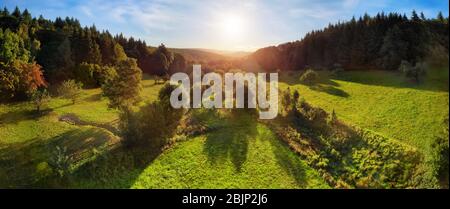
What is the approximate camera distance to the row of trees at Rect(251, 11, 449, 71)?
42.7ft

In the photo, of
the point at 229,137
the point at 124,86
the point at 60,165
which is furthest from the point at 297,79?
the point at 60,165

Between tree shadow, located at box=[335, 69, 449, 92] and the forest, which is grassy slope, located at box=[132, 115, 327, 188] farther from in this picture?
tree shadow, located at box=[335, 69, 449, 92]

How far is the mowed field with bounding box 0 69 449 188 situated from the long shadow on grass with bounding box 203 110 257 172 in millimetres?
50

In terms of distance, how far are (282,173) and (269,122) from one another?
28.4ft

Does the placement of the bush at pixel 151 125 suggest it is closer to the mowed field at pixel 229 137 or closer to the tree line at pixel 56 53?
the mowed field at pixel 229 137

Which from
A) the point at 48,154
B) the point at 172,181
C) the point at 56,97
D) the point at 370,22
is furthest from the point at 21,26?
the point at 370,22

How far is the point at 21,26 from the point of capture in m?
29.6

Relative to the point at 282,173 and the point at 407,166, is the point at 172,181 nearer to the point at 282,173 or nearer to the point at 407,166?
the point at 282,173

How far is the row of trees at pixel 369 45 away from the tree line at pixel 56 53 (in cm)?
1117

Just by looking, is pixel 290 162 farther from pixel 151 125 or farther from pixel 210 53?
pixel 151 125

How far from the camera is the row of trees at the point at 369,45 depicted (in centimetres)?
1301

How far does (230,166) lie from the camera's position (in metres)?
15.9

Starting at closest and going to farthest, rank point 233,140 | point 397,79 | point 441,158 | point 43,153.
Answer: point 441,158 → point 43,153 → point 233,140 → point 397,79

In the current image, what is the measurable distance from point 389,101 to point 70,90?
2186 centimetres
